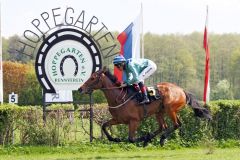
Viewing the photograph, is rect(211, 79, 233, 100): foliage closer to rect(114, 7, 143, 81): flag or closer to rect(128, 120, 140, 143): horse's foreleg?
rect(114, 7, 143, 81): flag

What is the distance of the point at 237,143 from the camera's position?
59.4 feet

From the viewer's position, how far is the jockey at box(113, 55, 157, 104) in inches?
583

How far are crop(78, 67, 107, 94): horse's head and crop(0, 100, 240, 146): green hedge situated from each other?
8.78 ft

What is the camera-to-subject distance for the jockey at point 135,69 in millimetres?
14797

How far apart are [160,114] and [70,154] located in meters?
2.58

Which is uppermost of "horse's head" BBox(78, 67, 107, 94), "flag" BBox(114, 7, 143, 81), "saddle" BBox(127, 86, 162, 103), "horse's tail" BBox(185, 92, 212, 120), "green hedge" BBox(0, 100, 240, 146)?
"flag" BBox(114, 7, 143, 81)

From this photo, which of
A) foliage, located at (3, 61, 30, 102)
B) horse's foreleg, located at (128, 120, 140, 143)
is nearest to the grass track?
horse's foreleg, located at (128, 120, 140, 143)

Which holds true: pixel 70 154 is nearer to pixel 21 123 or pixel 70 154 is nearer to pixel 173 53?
pixel 21 123

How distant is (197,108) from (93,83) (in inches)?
131

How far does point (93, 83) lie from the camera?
1477cm

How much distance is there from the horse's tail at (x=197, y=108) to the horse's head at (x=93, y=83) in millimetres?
2785

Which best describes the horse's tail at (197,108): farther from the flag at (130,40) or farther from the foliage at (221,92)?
the foliage at (221,92)

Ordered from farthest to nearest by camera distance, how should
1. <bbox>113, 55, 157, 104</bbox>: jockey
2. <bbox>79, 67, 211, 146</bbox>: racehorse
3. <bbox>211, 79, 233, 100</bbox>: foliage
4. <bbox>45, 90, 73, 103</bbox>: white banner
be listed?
<bbox>211, 79, 233, 100</bbox>: foliage < <bbox>45, 90, 73, 103</bbox>: white banner < <bbox>79, 67, 211, 146</bbox>: racehorse < <bbox>113, 55, 157, 104</bbox>: jockey

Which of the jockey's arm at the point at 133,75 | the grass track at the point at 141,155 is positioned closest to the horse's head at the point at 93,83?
the jockey's arm at the point at 133,75
